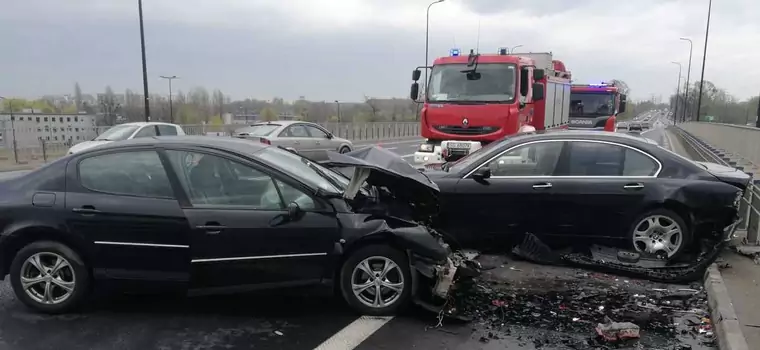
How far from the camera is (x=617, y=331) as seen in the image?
3.98m

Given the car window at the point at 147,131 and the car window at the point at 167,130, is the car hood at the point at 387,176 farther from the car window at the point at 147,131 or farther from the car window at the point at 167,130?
the car window at the point at 167,130

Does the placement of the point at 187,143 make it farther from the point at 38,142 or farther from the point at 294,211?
the point at 38,142

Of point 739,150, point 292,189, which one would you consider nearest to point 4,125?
point 292,189

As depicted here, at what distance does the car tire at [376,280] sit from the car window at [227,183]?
598 millimetres

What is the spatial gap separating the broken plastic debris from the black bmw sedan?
1.98 meters

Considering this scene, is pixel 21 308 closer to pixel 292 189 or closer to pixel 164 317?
pixel 164 317

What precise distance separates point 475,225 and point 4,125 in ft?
70.0

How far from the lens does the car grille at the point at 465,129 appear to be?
11266mm

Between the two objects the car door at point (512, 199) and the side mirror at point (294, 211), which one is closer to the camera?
the side mirror at point (294, 211)

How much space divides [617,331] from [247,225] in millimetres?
2938

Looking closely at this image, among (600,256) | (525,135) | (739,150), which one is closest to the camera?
(600,256)

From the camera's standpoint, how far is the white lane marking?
3.82 meters

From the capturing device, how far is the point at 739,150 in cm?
1784

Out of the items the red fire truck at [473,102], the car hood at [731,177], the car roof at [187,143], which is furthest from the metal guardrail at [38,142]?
the car hood at [731,177]
